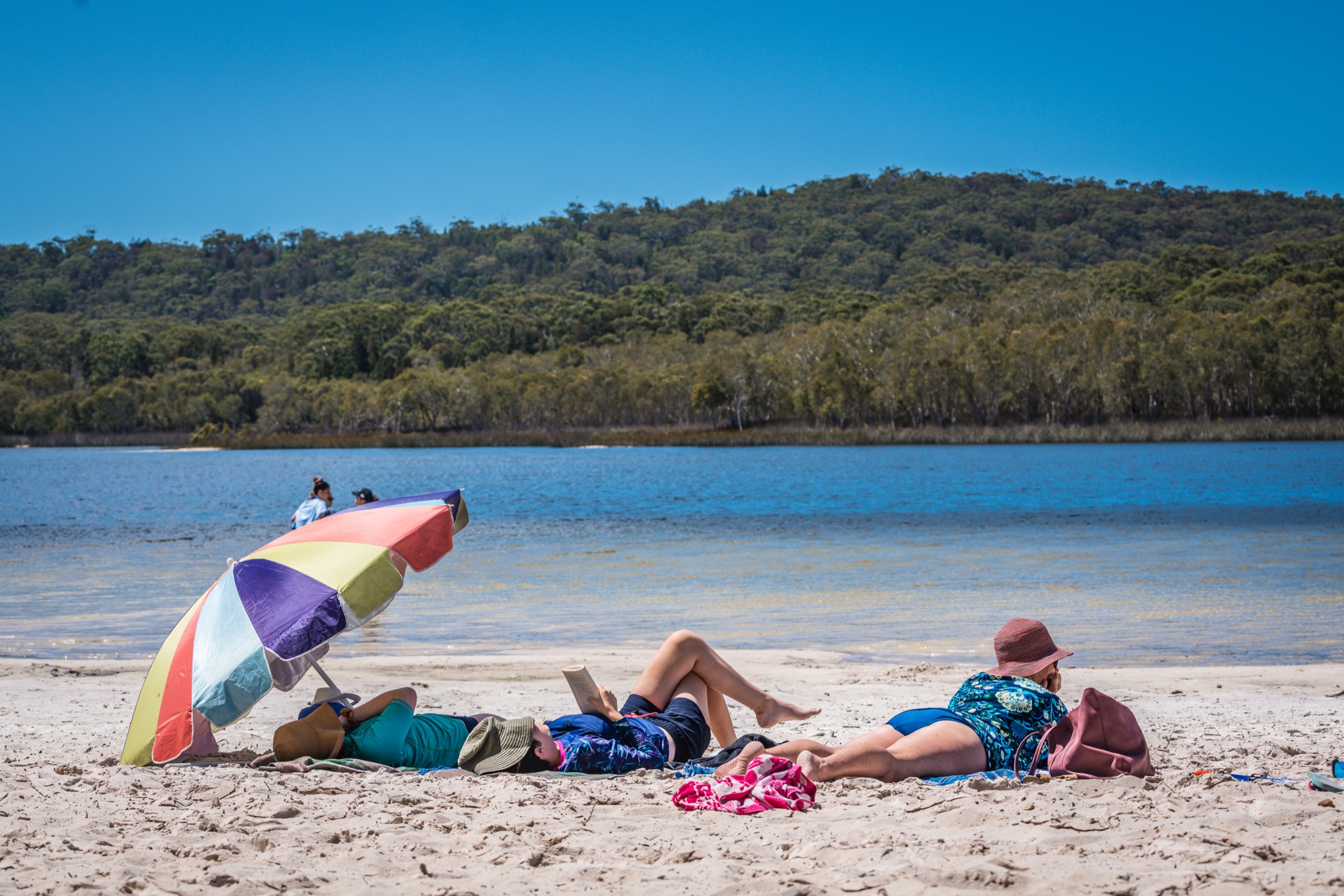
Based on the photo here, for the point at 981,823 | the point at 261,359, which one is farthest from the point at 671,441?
the point at 981,823

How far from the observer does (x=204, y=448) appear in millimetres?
138125

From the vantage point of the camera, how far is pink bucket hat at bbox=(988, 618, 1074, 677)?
4.94 metres

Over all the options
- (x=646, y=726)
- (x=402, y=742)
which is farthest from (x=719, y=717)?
(x=402, y=742)

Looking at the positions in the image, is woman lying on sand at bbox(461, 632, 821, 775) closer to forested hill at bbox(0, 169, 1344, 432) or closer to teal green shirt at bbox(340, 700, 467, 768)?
teal green shirt at bbox(340, 700, 467, 768)

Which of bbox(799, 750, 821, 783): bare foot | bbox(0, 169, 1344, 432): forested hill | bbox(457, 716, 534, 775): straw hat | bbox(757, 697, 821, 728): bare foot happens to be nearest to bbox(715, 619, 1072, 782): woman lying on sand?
bbox(799, 750, 821, 783): bare foot

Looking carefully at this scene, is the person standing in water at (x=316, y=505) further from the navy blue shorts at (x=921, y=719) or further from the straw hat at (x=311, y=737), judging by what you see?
the navy blue shorts at (x=921, y=719)

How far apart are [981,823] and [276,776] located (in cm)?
327

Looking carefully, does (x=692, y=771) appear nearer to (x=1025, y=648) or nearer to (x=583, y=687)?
(x=583, y=687)

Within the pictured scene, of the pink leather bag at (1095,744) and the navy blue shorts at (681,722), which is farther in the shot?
the navy blue shorts at (681,722)

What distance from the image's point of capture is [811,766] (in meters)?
4.79

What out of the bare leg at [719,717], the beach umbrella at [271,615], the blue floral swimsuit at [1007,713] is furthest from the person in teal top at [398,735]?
the blue floral swimsuit at [1007,713]

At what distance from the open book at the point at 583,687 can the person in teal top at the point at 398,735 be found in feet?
2.20

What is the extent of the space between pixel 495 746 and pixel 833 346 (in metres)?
113

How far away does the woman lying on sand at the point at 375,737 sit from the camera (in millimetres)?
5320
